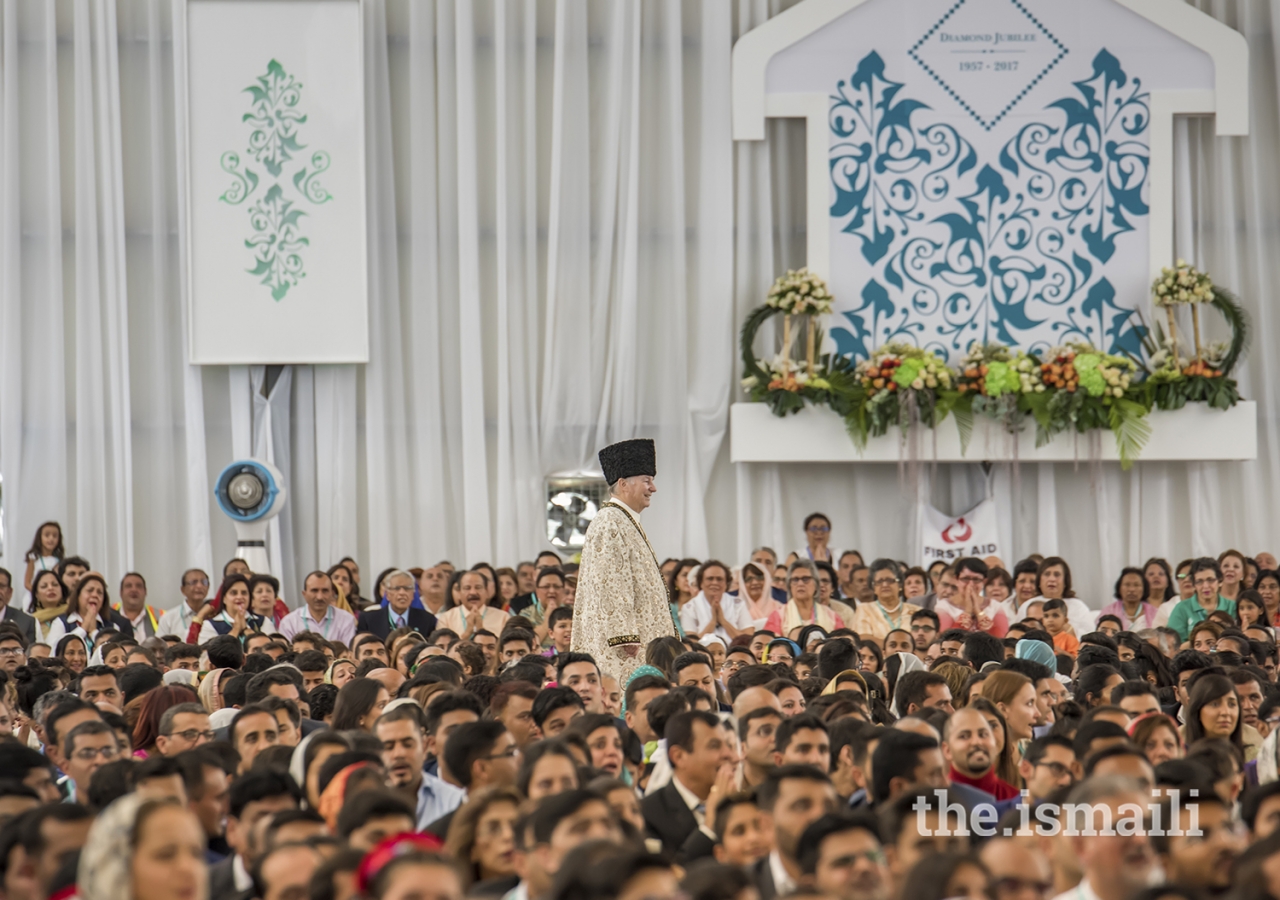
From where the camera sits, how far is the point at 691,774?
474cm

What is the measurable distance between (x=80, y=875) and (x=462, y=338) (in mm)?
8801

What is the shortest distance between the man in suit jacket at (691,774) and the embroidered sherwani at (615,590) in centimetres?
154

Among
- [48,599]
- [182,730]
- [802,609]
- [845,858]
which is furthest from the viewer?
[48,599]

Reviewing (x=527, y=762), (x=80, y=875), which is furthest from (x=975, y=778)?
(x=80, y=875)

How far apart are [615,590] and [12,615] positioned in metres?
4.48

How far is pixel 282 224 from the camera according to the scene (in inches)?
447

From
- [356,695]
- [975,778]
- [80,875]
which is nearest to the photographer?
[80,875]

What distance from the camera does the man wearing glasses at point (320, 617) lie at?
9062 mm

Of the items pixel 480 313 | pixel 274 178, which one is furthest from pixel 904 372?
pixel 274 178

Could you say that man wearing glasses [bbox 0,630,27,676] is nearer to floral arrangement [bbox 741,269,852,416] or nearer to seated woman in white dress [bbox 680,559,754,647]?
seated woman in white dress [bbox 680,559,754,647]

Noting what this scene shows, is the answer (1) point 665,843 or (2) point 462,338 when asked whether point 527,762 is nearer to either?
(1) point 665,843

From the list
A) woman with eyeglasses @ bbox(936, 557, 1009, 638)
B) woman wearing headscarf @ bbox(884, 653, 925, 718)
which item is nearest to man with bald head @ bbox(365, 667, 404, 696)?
woman wearing headscarf @ bbox(884, 653, 925, 718)

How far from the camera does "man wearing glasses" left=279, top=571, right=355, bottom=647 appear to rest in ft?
29.7

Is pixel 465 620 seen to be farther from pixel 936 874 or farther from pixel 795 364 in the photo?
pixel 936 874
